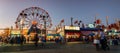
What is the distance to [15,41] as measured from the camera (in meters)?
42.7

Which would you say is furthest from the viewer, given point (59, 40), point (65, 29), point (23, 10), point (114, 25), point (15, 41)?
point (114, 25)

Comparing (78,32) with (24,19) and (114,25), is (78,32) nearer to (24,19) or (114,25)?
(24,19)

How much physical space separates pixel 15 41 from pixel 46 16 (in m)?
22.0

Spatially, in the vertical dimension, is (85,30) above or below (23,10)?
below

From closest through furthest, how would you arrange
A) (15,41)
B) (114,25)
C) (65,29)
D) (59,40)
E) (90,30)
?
(15,41) < (59,40) < (65,29) < (90,30) < (114,25)

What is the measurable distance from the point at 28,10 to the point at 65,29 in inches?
635

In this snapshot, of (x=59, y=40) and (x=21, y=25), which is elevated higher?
(x=21, y=25)

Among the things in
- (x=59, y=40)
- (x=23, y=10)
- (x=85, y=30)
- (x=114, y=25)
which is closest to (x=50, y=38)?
(x=85, y=30)

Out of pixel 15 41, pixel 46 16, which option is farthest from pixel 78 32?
pixel 15 41

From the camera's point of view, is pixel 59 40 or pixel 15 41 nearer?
pixel 15 41

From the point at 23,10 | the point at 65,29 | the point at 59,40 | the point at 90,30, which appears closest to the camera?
the point at 59,40

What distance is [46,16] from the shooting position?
63500mm

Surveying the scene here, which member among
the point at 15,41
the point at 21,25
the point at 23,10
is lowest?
the point at 15,41

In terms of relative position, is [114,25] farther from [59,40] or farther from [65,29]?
[59,40]
